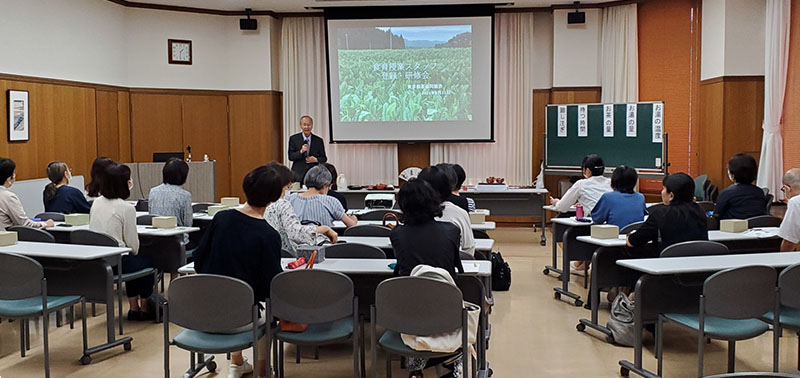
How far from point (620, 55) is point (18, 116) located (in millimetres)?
8330

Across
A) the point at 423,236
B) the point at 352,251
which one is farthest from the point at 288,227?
the point at 423,236

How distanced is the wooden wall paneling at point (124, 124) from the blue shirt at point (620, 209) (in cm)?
743

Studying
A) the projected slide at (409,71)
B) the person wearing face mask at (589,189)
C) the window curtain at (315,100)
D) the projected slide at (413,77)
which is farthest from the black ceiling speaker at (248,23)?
the person wearing face mask at (589,189)

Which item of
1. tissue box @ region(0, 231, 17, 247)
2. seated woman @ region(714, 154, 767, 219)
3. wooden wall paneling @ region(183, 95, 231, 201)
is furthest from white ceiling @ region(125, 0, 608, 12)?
tissue box @ region(0, 231, 17, 247)

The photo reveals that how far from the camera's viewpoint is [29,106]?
851 cm

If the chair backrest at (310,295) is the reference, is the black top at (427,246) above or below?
above

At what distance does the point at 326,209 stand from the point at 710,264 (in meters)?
2.86

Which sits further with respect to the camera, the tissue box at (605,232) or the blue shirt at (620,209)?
the blue shirt at (620,209)

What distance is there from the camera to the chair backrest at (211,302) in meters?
3.58

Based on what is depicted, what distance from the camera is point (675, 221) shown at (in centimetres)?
481

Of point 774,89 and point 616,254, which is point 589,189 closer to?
point 616,254

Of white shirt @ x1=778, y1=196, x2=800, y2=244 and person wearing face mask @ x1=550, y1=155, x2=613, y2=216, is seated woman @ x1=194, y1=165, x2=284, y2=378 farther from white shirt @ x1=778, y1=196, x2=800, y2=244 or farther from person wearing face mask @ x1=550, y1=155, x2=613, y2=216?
person wearing face mask @ x1=550, y1=155, x2=613, y2=216

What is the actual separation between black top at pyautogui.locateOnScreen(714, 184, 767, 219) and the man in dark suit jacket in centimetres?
549

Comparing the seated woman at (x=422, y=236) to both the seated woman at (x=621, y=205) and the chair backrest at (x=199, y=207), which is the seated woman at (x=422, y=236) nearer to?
the seated woman at (x=621, y=205)
